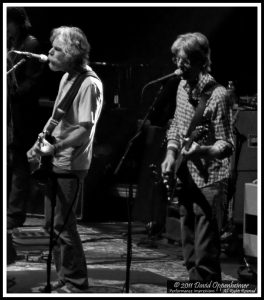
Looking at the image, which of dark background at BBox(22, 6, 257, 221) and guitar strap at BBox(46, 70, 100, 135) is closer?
guitar strap at BBox(46, 70, 100, 135)

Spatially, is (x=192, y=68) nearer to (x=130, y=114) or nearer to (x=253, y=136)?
(x=253, y=136)

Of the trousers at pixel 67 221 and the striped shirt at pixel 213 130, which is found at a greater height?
the striped shirt at pixel 213 130

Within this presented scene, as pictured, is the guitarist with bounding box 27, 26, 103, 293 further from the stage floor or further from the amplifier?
the amplifier

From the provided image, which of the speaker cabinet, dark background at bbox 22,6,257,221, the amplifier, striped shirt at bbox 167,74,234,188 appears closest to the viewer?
striped shirt at bbox 167,74,234,188

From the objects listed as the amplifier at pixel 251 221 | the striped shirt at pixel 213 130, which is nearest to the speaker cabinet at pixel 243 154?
the amplifier at pixel 251 221

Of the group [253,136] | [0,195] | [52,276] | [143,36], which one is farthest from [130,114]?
[0,195]

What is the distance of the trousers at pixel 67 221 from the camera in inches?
194

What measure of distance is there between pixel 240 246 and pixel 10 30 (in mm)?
2864

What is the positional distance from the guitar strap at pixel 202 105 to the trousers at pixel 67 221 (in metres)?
0.88

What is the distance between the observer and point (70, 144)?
484cm

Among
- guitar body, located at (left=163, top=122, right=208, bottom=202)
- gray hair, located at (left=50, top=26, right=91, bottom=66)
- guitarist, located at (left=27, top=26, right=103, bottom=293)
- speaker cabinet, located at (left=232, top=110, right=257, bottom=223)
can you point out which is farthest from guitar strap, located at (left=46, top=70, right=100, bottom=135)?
speaker cabinet, located at (left=232, top=110, right=257, bottom=223)

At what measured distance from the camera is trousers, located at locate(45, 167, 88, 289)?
4.92 meters

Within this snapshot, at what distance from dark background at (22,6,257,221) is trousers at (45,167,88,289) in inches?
109

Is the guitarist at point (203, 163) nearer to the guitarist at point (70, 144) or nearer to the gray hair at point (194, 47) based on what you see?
the gray hair at point (194, 47)
